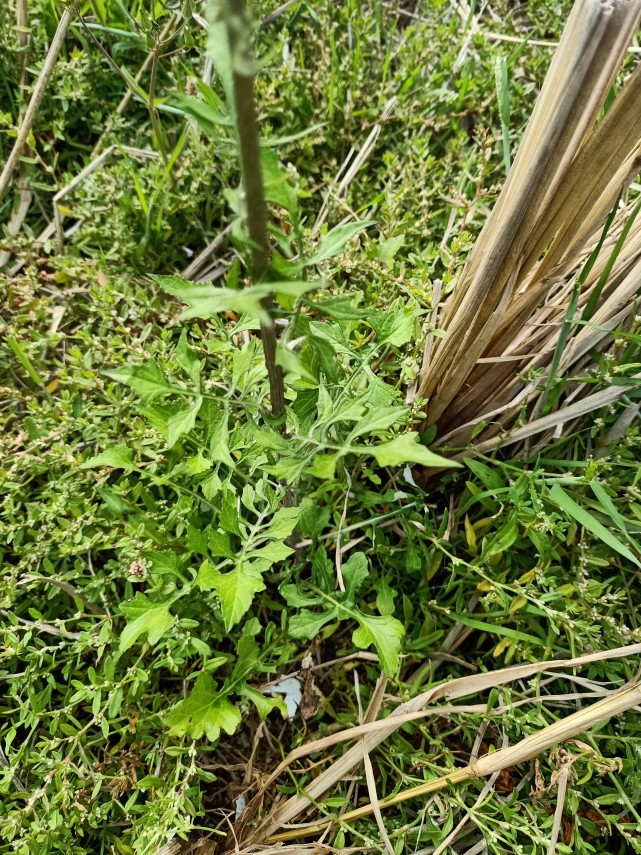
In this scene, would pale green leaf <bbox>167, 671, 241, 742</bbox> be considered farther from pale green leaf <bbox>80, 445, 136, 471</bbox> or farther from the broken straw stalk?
pale green leaf <bbox>80, 445, 136, 471</bbox>

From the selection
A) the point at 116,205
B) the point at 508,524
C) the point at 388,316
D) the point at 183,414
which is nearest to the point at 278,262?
the point at 183,414

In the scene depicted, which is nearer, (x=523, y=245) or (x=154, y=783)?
(x=523, y=245)

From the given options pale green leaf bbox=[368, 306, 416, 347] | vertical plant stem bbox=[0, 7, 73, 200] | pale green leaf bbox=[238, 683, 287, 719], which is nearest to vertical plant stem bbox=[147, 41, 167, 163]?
vertical plant stem bbox=[0, 7, 73, 200]

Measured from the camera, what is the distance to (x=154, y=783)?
1461 mm

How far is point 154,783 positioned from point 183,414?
936mm

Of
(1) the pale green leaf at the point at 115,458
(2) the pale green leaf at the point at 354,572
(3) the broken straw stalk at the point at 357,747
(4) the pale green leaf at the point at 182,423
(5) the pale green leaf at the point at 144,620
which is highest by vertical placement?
(4) the pale green leaf at the point at 182,423

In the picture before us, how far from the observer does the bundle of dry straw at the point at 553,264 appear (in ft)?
3.48

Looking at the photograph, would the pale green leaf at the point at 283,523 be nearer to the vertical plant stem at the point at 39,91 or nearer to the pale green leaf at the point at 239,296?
the pale green leaf at the point at 239,296

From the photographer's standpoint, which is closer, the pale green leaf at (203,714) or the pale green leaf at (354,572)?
the pale green leaf at (203,714)

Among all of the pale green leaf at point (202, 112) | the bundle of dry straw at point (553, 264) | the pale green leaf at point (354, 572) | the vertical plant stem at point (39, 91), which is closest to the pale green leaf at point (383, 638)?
the pale green leaf at point (354, 572)

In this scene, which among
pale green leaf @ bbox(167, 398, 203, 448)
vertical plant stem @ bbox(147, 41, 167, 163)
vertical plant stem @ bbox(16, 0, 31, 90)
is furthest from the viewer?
vertical plant stem @ bbox(16, 0, 31, 90)

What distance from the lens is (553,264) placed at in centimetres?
138

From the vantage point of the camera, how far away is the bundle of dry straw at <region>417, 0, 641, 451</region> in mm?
1061

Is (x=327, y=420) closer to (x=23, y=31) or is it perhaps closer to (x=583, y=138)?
(x=583, y=138)
